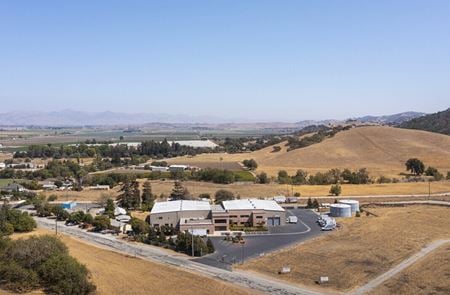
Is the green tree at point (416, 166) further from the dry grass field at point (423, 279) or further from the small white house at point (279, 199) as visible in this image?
the dry grass field at point (423, 279)

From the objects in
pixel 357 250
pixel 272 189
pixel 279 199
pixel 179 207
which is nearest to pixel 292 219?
pixel 179 207

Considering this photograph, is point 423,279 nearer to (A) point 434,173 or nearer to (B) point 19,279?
(B) point 19,279

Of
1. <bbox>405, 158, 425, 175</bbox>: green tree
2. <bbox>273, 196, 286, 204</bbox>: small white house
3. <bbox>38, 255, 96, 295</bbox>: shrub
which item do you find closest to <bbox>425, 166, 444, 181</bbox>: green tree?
<bbox>405, 158, 425, 175</bbox>: green tree

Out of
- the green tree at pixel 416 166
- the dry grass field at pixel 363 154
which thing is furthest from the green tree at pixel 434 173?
the dry grass field at pixel 363 154

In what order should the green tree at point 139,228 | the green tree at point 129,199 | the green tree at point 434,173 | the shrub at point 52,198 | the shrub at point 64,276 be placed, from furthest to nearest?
the green tree at point 434,173 → the shrub at point 52,198 → the green tree at point 129,199 → the green tree at point 139,228 → the shrub at point 64,276

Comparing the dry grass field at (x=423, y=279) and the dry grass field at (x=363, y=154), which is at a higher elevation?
the dry grass field at (x=363, y=154)

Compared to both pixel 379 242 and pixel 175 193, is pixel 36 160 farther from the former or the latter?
pixel 379 242
